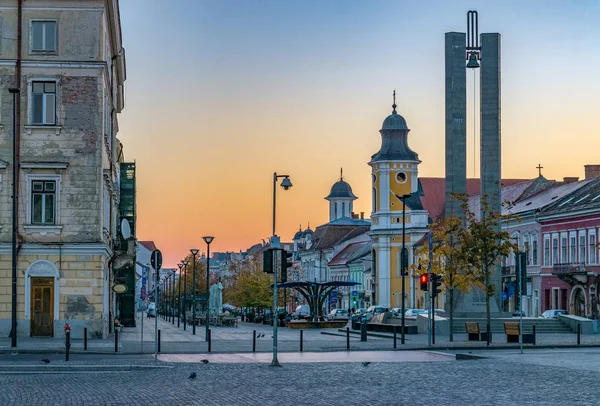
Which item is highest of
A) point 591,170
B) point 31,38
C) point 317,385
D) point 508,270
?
point 31,38

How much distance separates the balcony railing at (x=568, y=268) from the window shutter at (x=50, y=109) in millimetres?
44783

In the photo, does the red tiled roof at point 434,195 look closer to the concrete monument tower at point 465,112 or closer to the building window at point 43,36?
the concrete monument tower at point 465,112

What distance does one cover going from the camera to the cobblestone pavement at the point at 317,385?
20.9 meters

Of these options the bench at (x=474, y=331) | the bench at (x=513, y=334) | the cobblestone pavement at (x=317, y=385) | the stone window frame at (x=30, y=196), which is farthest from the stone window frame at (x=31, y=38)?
the cobblestone pavement at (x=317, y=385)

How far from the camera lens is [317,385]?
24.2 metres

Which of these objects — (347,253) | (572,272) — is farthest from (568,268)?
(347,253)

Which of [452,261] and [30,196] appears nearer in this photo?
[30,196]

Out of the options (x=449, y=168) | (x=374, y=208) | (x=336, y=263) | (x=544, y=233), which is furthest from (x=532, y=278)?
(x=336, y=263)

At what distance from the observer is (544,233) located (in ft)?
301

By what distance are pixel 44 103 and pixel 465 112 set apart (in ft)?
65.2

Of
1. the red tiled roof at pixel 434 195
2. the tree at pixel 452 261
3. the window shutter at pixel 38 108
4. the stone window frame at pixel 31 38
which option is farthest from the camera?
the red tiled roof at pixel 434 195

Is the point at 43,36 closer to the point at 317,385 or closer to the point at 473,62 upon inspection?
the point at 473,62

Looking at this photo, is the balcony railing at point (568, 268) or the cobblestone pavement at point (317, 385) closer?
the cobblestone pavement at point (317, 385)

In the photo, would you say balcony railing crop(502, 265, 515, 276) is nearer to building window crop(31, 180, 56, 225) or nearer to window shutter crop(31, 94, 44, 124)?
building window crop(31, 180, 56, 225)
